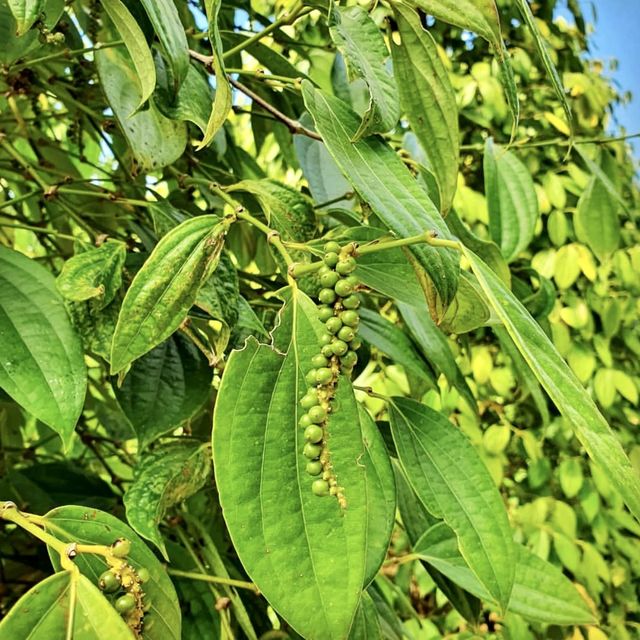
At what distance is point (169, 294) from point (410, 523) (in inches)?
11.3

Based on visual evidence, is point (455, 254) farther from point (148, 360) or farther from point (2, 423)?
point (2, 423)

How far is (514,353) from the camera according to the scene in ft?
1.80

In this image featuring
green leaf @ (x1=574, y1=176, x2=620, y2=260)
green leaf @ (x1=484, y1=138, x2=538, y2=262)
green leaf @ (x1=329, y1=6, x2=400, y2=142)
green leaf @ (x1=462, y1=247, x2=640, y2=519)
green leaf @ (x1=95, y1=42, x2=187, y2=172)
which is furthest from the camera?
green leaf @ (x1=574, y1=176, x2=620, y2=260)

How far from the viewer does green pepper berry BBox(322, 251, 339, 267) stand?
341mm

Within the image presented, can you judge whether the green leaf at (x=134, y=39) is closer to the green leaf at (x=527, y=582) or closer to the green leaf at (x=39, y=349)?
the green leaf at (x=39, y=349)

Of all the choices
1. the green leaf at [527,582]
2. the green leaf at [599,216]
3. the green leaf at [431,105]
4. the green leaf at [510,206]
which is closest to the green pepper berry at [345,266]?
the green leaf at [431,105]

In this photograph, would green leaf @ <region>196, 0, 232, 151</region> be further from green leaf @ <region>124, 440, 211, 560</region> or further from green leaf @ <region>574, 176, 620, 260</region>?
green leaf @ <region>574, 176, 620, 260</region>

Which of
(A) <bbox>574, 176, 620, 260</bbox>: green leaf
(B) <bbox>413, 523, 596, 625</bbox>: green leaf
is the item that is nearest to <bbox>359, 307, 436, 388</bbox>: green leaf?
(B) <bbox>413, 523, 596, 625</bbox>: green leaf

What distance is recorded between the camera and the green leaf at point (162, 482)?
0.40 m

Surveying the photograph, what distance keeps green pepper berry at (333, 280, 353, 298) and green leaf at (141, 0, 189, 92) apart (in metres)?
0.12

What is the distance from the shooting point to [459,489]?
0.42m

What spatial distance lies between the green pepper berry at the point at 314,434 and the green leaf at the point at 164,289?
9 centimetres

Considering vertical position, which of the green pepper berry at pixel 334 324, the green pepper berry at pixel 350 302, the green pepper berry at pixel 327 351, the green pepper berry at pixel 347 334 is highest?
the green pepper berry at pixel 350 302

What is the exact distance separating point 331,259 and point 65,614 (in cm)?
18
